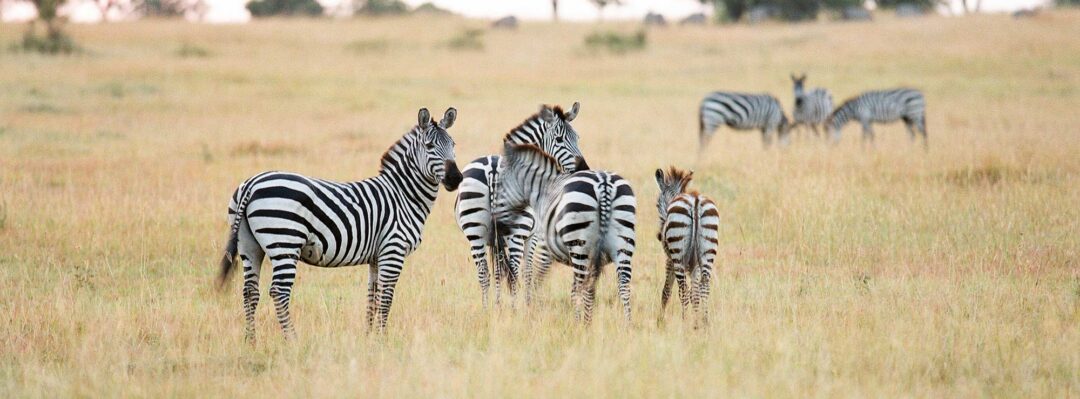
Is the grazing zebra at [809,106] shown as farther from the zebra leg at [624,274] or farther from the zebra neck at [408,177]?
the zebra neck at [408,177]

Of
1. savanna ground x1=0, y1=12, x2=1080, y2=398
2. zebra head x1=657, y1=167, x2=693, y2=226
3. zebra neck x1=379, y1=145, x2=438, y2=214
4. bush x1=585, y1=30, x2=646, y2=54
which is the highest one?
bush x1=585, y1=30, x2=646, y2=54

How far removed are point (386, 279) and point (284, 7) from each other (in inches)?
3061

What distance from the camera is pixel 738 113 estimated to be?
21.2m

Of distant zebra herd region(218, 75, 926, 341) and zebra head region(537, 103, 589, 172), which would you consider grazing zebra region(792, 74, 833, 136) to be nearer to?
zebra head region(537, 103, 589, 172)

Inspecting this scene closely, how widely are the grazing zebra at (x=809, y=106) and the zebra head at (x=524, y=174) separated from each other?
1673 centimetres

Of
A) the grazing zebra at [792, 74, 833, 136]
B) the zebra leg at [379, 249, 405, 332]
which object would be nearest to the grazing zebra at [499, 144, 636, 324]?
the zebra leg at [379, 249, 405, 332]

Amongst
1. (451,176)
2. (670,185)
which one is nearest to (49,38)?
(451,176)

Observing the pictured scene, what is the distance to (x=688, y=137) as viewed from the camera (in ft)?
75.5

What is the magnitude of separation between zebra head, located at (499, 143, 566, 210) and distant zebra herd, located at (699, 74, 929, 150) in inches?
476

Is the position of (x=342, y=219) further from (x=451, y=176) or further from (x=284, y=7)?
(x=284, y=7)

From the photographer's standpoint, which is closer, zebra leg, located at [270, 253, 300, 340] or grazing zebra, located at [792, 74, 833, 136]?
zebra leg, located at [270, 253, 300, 340]

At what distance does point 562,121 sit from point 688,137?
552 inches

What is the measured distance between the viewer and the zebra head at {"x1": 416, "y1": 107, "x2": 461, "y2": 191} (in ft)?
25.6

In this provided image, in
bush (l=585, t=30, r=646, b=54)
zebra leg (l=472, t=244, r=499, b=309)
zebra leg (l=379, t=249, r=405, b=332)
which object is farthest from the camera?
bush (l=585, t=30, r=646, b=54)
